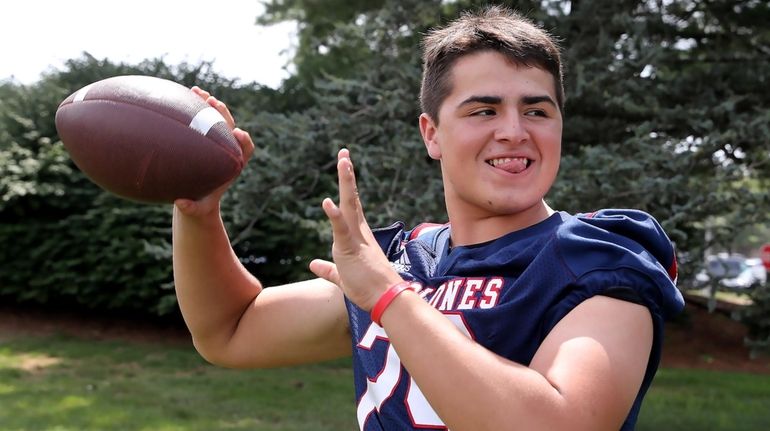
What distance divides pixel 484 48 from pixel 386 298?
2.05 ft

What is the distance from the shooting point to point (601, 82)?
6082 millimetres

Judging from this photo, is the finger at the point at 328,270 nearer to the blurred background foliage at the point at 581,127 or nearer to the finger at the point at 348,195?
the finger at the point at 348,195

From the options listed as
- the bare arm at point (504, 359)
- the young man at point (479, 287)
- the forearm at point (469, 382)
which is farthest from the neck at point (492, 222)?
the forearm at point (469, 382)

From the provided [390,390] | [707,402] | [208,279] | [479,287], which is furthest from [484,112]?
[707,402]

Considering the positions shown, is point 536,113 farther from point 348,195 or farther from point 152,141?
point 152,141

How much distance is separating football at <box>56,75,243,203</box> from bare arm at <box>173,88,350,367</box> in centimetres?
6

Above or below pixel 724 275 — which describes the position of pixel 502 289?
above

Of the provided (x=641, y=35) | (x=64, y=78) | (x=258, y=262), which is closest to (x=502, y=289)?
(x=641, y=35)

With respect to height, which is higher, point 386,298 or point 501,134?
point 501,134

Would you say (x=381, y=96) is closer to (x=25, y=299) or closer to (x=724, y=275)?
(x=724, y=275)

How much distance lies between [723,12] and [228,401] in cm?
506

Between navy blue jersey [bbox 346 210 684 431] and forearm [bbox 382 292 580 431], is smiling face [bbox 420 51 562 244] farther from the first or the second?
forearm [bbox 382 292 580 431]

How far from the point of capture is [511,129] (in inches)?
66.8

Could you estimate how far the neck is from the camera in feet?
5.94
